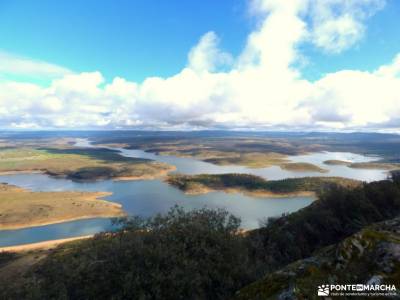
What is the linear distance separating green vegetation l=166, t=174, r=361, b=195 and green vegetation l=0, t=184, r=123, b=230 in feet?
127

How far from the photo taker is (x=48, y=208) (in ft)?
286

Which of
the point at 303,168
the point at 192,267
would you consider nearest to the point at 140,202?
the point at 192,267

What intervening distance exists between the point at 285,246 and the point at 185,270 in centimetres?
1892

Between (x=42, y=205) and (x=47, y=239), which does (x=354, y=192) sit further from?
(x=42, y=205)

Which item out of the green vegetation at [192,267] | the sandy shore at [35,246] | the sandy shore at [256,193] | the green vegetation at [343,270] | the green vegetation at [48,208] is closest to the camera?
the green vegetation at [343,270]

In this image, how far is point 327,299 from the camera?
Result: 8164 mm

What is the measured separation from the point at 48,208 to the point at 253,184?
263 ft

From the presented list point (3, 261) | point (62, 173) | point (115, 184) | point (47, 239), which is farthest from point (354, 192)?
point (62, 173)

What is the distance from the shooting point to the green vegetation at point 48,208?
261 feet

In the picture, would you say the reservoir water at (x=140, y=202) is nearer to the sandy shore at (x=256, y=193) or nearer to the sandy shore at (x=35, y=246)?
the sandy shore at (x=256, y=193)

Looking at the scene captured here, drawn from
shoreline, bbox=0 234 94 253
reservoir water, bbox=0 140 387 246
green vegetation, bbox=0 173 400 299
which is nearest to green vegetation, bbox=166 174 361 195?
reservoir water, bbox=0 140 387 246

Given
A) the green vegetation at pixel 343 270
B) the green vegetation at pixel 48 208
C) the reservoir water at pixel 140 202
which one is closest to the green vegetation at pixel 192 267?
the green vegetation at pixel 343 270

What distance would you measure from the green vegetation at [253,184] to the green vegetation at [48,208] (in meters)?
38.6

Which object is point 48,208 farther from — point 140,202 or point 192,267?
point 192,267
